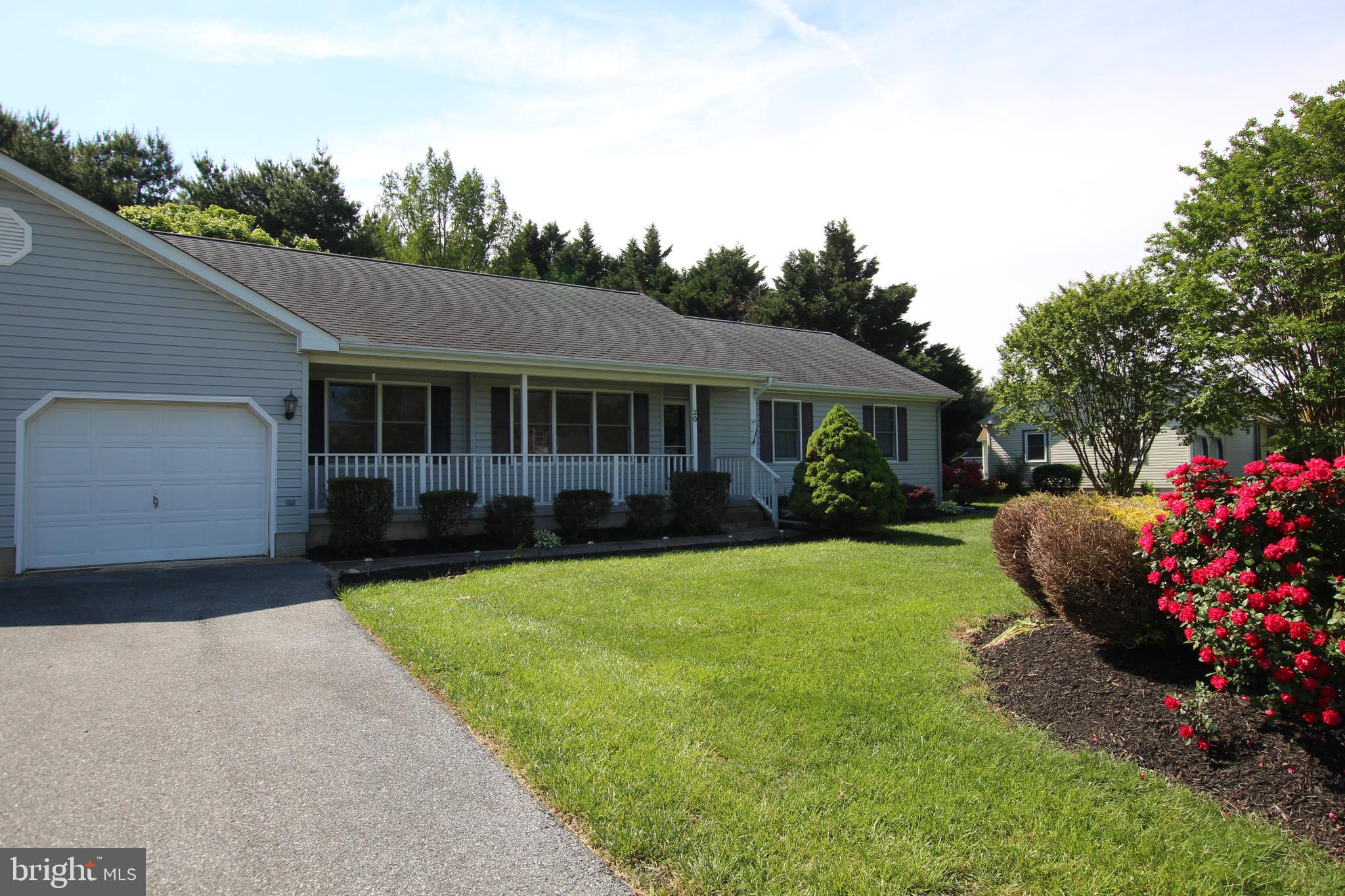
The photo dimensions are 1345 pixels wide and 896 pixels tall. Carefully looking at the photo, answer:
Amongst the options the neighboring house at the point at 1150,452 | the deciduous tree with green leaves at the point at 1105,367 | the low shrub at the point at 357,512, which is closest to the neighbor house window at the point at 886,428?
the deciduous tree with green leaves at the point at 1105,367

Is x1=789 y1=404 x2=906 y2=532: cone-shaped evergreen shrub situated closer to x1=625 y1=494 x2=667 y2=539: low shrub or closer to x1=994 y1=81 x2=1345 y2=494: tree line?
x1=625 y1=494 x2=667 y2=539: low shrub

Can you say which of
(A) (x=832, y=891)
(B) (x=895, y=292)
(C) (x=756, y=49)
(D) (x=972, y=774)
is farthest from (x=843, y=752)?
(B) (x=895, y=292)

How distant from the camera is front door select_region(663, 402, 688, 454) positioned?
51.0 feet

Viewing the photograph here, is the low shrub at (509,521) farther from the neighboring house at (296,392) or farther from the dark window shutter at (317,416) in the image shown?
the dark window shutter at (317,416)

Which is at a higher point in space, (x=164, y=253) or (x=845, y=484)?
(x=164, y=253)

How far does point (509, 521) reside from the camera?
11414 mm

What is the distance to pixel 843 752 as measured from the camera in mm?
3793

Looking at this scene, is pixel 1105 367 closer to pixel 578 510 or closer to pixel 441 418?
pixel 578 510

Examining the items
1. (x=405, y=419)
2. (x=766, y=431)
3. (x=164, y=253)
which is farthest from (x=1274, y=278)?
(x=164, y=253)

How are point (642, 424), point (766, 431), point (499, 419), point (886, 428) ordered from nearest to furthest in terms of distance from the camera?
point (499, 419) < point (642, 424) < point (766, 431) < point (886, 428)

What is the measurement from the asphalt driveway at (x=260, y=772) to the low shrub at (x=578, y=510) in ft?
19.9

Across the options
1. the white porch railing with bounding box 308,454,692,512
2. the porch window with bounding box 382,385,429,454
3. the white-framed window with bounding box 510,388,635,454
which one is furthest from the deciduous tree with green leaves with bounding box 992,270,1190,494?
the porch window with bounding box 382,385,429,454

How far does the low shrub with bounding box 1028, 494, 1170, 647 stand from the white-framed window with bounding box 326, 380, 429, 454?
10.2 meters

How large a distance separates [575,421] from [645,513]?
266 centimetres
